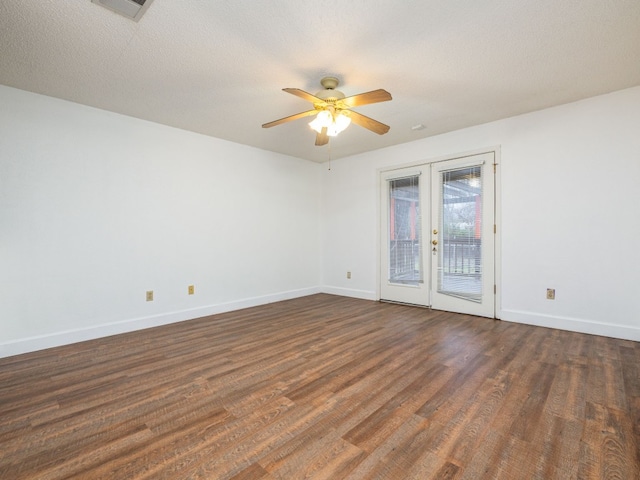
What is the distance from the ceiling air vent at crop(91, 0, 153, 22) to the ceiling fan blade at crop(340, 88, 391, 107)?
1.46m

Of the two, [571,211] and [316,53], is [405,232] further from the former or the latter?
[316,53]

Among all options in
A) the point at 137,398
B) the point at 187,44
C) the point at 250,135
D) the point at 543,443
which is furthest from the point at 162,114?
the point at 543,443

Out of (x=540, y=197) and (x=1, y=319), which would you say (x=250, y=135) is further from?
(x=540, y=197)

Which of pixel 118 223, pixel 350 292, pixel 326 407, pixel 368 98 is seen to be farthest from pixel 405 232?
pixel 118 223

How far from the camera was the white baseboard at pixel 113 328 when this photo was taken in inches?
109

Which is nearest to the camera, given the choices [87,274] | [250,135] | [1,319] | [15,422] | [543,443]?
[543,443]

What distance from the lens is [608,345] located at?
9.23 ft

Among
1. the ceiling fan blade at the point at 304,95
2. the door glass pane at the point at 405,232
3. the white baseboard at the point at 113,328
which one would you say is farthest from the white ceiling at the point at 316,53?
the white baseboard at the point at 113,328

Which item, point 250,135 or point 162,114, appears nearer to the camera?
point 162,114

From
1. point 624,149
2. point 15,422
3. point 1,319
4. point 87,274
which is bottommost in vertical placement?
point 15,422

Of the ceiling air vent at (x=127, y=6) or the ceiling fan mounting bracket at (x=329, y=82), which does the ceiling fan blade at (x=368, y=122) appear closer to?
the ceiling fan mounting bracket at (x=329, y=82)

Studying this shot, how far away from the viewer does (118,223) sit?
3.37 m

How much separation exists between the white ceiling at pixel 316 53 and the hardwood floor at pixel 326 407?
97.7 inches

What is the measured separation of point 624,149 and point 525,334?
2.12 metres
